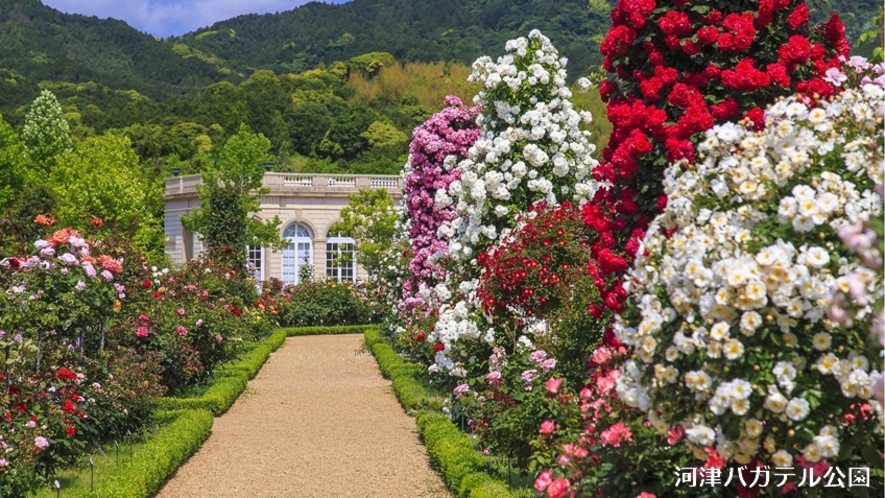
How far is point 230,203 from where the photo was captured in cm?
2725

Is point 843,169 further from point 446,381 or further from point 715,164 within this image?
point 446,381

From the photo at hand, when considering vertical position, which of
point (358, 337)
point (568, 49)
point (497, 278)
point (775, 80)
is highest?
point (568, 49)

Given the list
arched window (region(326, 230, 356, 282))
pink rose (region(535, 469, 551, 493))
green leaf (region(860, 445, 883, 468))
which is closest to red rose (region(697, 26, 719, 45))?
pink rose (region(535, 469, 551, 493))

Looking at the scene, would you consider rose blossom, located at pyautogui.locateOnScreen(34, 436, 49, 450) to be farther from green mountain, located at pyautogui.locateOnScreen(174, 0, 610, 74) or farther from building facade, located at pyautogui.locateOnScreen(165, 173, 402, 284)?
green mountain, located at pyautogui.locateOnScreen(174, 0, 610, 74)

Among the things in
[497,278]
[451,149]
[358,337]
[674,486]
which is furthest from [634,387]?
[358,337]

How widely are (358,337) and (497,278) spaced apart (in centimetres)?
1756

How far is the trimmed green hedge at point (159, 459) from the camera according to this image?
7.29 m

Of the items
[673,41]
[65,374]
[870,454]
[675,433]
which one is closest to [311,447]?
[65,374]

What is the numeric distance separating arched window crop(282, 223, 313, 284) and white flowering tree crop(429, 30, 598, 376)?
90.2 feet

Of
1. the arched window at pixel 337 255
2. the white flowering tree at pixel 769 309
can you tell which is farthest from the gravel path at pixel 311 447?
the arched window at pixel 337 255

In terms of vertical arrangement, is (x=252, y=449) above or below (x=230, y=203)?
below

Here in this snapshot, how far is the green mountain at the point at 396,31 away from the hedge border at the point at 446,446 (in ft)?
274

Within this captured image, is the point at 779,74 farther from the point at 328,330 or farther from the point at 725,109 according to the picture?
the point at 328,330

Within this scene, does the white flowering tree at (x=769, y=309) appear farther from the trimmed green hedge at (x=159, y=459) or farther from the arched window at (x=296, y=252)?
the arched window at (x=296, y=252)
